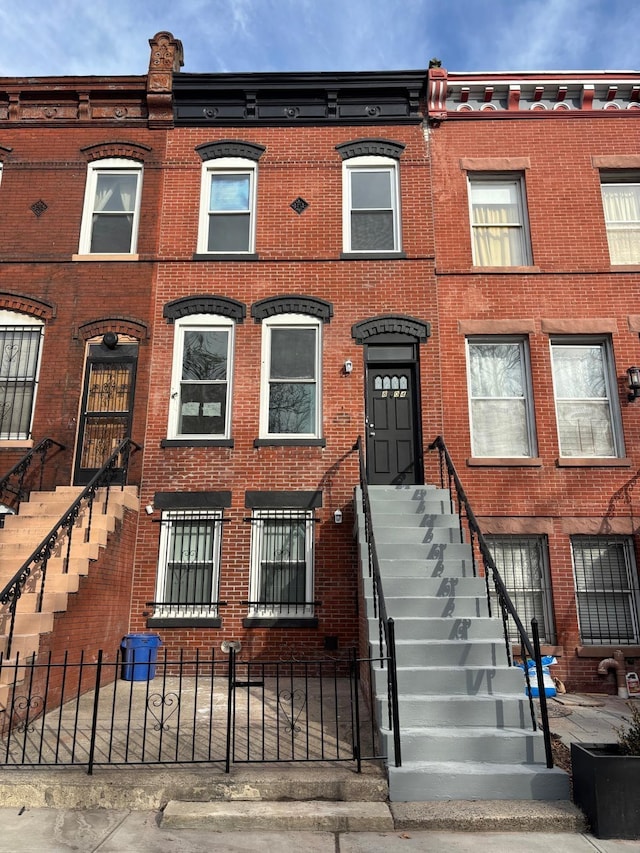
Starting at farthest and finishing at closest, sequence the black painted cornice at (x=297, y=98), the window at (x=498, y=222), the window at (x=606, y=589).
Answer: the black painted cornice at (x=297, y=98), the window at (x=498, y=222), the window at (x=606, y=589)

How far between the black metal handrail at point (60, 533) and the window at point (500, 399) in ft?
18.8

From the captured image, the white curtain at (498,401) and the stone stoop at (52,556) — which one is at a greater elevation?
the white curtain at (498,401)

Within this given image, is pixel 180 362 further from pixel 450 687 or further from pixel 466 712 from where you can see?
pixel 466 712

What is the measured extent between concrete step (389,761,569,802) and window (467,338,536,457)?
230 inches

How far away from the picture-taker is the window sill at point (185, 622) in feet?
30.7

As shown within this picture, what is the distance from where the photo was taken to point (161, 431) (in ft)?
33.9

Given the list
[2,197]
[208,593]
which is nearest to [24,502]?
[208,593]

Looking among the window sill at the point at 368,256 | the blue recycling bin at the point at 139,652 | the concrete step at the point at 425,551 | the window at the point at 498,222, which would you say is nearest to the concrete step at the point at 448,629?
the concrete step at the point at 425,551

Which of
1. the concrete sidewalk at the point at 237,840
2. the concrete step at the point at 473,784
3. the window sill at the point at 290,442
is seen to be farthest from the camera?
the window sill at the point at 290,442

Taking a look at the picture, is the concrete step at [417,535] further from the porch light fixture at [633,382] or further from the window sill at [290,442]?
the porch light fixture at [633,382]

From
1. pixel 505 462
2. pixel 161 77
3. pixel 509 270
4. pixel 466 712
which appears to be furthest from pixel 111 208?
pixel 466 712

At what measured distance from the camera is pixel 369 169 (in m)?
11.6

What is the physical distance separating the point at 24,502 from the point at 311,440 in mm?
4492

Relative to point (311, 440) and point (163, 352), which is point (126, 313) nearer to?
point (163, 352)
